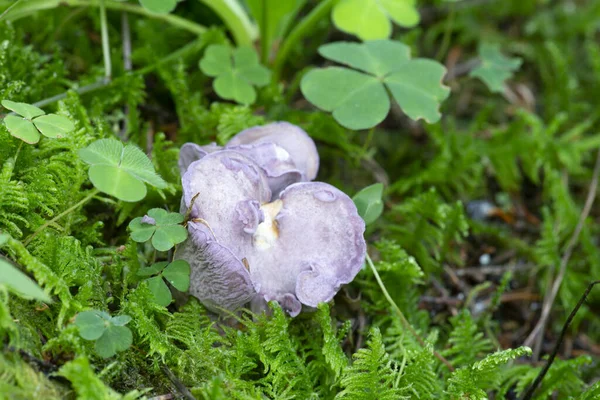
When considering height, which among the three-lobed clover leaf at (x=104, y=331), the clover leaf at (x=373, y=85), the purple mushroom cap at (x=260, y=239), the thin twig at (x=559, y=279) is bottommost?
the thin twig at (x=559, y=279)

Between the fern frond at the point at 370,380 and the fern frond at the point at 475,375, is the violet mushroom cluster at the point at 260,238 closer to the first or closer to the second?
the fern frond at the point at 370,380

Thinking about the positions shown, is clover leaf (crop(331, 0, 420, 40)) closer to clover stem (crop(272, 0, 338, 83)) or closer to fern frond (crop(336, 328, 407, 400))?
clover stem (crop(272, 0, 338, 83))

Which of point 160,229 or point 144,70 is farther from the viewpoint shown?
point 144,70

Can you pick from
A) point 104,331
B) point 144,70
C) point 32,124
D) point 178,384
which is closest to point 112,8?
point 144,70

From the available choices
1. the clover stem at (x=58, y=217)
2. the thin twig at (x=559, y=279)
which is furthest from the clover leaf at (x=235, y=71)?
the thin twig at (x=559, y=279)

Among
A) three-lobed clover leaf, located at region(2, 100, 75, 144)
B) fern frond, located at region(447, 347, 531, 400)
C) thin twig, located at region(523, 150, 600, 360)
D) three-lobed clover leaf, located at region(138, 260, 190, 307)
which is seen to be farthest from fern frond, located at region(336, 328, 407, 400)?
three-lobed clover leaf, located at region(2, 100, 75, 144)

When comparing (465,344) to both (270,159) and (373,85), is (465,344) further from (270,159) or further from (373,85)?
(373,85)

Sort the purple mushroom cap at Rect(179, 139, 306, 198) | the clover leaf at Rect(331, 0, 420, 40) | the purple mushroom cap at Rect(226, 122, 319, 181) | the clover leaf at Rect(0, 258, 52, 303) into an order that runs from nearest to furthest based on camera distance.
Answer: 1. the clover leaf at Rect(0, 258, 52, 303)
2. the purple mushroom cap at Rect(179, 139, 306, 198)
3. the purple mushroom cap at Rect(226, 122, 319, 181)
4. the clover leaf at Rect(331, 0, 420, 40)
